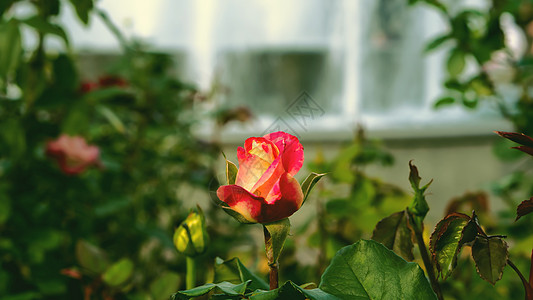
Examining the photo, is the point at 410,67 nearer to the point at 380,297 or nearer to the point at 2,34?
the point at 2,34

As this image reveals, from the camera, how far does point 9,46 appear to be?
1.71ft

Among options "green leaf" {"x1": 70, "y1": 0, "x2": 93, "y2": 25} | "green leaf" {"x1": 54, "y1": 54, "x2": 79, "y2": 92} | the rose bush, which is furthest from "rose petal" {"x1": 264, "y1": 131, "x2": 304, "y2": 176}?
"green leaf" {"x1": 54, "y1": 54, "x2": 79, "y2": 92}

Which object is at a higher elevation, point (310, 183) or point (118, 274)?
point (310, 183)

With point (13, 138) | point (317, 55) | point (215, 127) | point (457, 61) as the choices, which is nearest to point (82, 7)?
point (13, 138)

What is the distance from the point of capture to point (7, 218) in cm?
54

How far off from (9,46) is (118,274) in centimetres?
30

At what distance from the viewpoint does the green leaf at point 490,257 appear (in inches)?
7.9

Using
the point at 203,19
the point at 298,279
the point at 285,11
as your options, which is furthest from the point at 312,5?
the point at 298,279

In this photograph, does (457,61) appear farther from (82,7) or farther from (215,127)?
(215,127)

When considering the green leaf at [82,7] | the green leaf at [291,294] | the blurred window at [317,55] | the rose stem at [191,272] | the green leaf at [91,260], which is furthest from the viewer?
the blurred window at [317,55]

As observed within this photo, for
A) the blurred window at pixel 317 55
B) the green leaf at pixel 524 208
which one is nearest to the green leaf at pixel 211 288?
the green leaf at pixel 524 208

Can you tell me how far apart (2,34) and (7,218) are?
0.19 meters

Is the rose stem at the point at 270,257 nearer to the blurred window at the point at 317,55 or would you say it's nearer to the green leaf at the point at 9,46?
the green leaf at the point at 9,46

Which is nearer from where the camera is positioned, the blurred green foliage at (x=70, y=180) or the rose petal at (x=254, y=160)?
the rose petal at (x=254, y=160)
